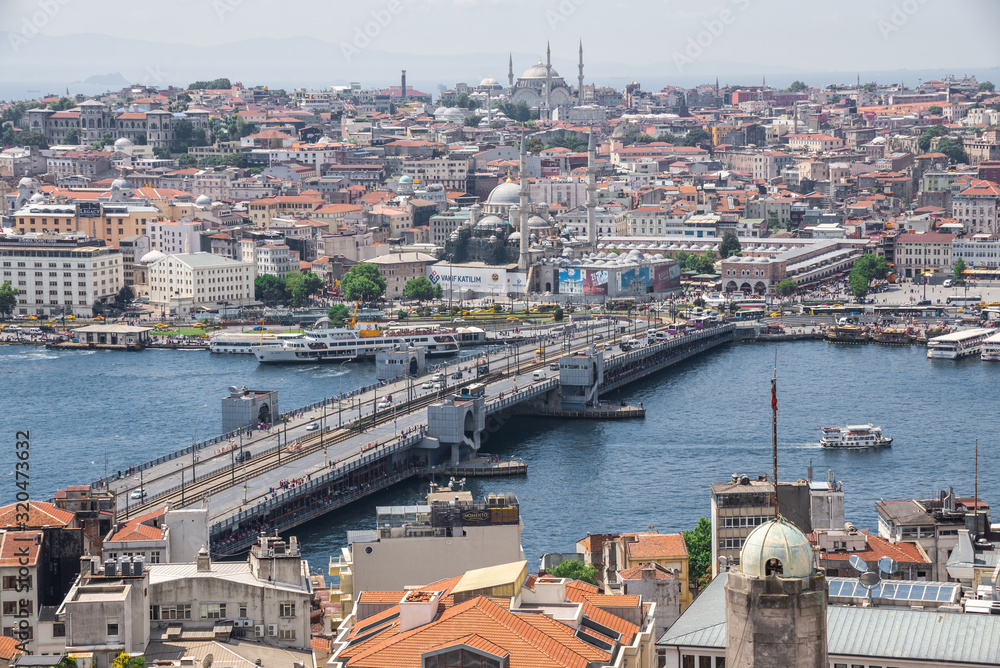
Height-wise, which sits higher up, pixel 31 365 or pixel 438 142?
pixel 438 142

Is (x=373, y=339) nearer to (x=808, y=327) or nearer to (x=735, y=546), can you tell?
(x=808, y=327)

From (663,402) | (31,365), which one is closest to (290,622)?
(663,402)

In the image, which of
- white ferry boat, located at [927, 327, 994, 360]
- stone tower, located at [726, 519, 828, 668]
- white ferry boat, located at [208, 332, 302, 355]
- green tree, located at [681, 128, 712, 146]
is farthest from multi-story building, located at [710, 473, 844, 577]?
green tree, located at [681, 128, 712, 146]

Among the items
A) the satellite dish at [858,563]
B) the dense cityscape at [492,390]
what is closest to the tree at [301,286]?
the dense cityscape at [492,390]

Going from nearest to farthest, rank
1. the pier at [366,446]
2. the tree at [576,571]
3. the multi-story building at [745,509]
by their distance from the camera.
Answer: the tree at [576,571], the multi-story building at [745,509], the pier at [366,446]

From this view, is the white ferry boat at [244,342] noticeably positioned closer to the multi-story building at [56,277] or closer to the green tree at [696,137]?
the multi-story building at [56,277]
